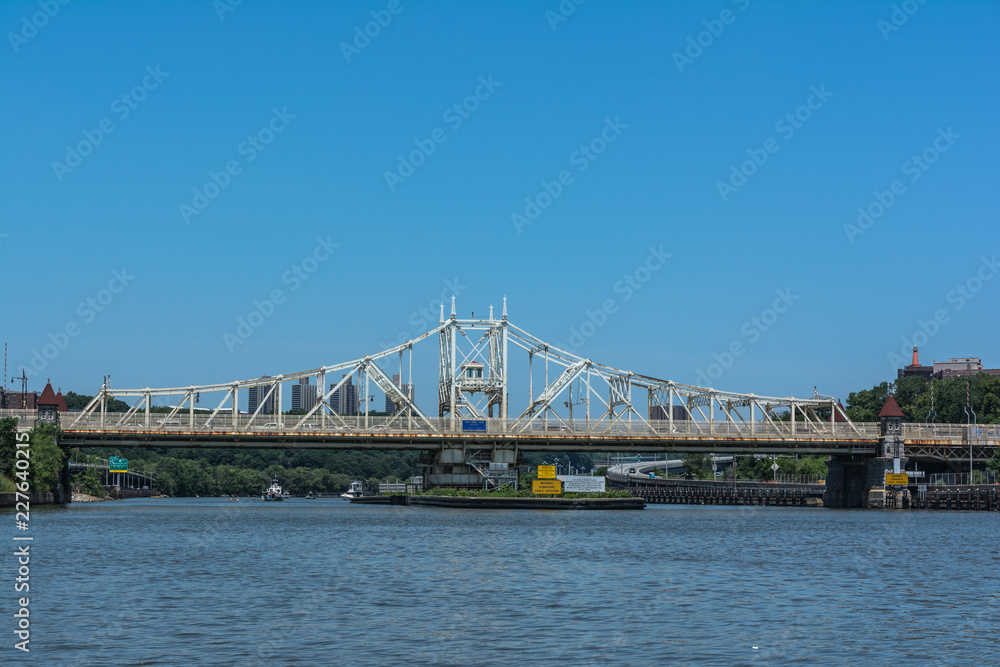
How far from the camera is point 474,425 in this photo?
142 meters

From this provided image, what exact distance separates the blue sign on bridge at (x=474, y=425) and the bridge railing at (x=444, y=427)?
787 millimetres

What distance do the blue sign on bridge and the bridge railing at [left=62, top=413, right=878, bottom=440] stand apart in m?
0.79

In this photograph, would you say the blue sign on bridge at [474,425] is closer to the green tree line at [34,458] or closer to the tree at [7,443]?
the green tree line at [34,458]

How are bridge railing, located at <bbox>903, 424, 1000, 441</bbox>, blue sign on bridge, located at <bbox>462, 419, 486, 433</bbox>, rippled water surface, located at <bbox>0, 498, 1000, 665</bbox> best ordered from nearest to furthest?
rippled water surface, located at <bbox>0, 498, 1000, 665</bbox>, blue sign on bridge, located at <bbox>462, 419, 486, 433</bbox>, bridge railing, located at <bbox>903, 424, 1000, 441</bbox>

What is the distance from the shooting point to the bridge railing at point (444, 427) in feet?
440

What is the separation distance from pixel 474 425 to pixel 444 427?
4.82 metres

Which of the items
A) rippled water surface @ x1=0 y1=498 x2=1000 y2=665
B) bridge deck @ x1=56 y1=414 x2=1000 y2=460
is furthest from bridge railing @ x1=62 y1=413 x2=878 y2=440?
rippled water surface @ x1=0 y1=498 x2=1000 y2=665

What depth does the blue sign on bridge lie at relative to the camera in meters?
142

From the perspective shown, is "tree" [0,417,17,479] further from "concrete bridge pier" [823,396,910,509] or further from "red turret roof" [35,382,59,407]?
"concrete bridge pier" [823,396,910,509]

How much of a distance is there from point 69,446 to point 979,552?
338 feet

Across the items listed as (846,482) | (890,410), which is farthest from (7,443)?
(846,482)

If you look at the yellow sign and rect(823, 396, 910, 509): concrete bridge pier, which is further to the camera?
rect(823, 396, 910, 509): concrete bridge pier

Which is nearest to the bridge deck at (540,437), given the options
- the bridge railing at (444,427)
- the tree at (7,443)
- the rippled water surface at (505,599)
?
the bridge railing at (444,427)

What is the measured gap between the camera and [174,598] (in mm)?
42250
